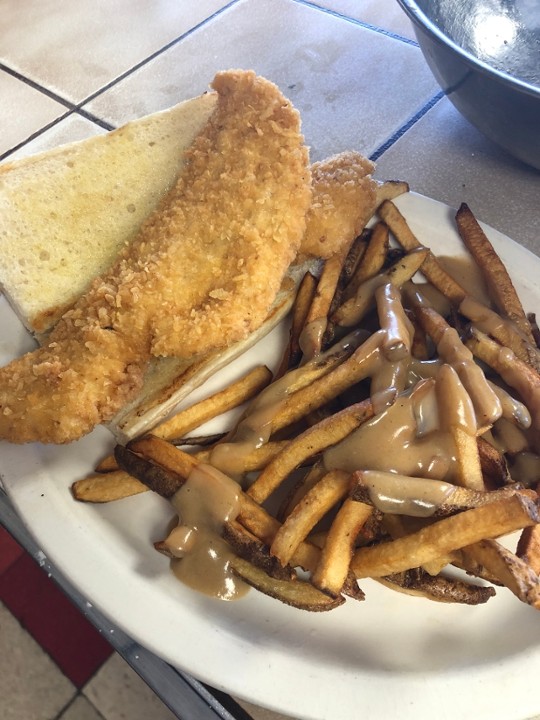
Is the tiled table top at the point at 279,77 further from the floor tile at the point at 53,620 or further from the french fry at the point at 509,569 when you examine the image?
the floor tile at the point at 53,620

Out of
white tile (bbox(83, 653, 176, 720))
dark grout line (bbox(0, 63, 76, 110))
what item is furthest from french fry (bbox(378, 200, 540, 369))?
dark grout line (bbox(0, 63, 76, 110))

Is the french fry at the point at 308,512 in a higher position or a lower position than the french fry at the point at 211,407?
lower

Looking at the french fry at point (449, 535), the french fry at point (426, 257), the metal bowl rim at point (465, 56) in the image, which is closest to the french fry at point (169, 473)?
the french fry at point (449, 535)

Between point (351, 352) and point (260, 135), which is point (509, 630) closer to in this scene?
point (351, 352)

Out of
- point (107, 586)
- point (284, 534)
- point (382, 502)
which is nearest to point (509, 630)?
point (382, 502)

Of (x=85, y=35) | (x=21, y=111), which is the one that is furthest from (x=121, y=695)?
(x=85, y=35)

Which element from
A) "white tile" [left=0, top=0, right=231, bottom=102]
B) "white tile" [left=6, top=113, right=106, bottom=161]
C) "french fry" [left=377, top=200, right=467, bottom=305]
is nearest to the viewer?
"french fry" [left=377, top=200, right=467, bottom=305]

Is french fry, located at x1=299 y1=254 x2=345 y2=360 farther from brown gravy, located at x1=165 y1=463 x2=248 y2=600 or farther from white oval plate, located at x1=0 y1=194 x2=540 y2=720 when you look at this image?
white oval plate, located at x1=0 y1=194 x2=540 y2=720
